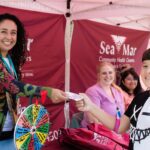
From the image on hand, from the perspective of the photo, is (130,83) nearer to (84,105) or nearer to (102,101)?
(102,101)

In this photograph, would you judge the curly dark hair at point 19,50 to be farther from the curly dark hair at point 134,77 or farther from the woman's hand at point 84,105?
the curly dark hair at point 134,77

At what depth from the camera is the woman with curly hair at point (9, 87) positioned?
1.29 meters

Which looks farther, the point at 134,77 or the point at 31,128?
the point at 134,77

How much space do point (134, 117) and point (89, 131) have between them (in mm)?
1057

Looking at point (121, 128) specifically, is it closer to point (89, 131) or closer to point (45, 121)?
point (45, 121)

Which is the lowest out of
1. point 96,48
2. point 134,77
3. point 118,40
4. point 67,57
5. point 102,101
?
point 102,101

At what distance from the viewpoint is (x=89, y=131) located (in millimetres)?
2211

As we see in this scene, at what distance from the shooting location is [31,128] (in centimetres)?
136

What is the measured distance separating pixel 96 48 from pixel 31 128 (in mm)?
2335

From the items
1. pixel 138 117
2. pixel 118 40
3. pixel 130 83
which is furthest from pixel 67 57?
pixel 138 117

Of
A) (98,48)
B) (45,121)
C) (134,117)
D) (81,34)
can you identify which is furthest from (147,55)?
(98,48)

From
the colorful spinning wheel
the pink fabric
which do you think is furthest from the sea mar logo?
the colorful spinning wheel

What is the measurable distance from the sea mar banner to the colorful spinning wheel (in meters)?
1.80

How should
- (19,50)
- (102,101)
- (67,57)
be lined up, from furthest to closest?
1. (67,57)
2. (102,101)
3. (19,50)
